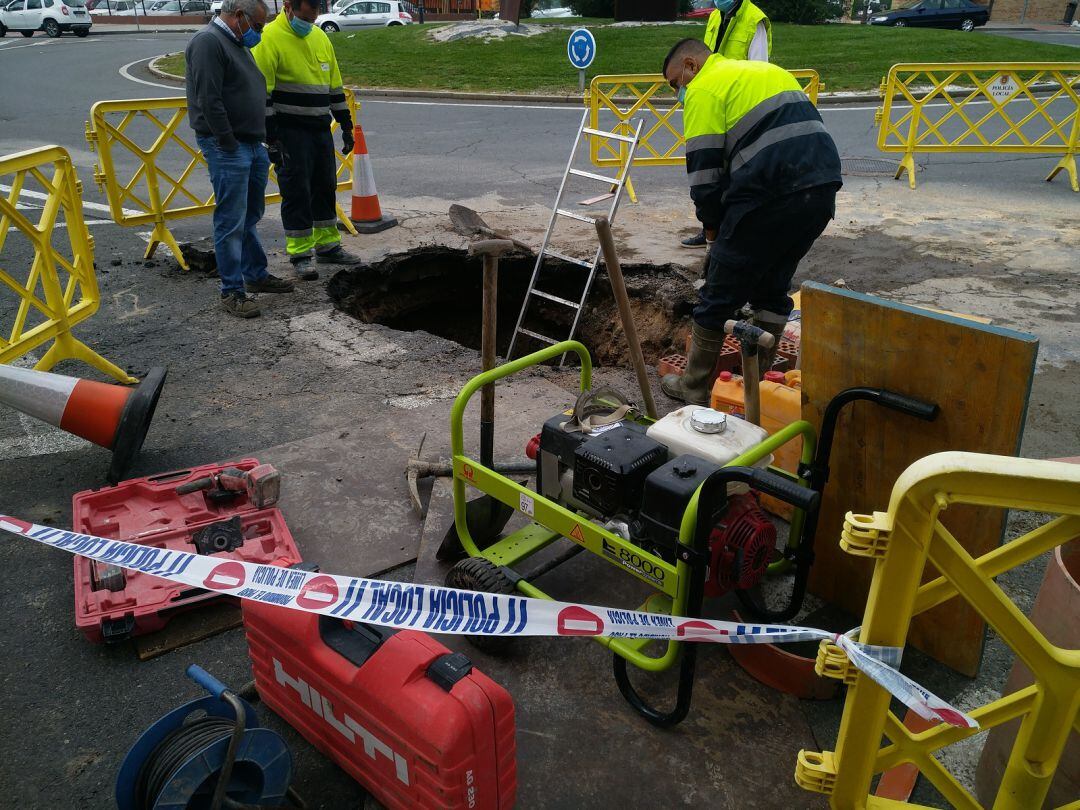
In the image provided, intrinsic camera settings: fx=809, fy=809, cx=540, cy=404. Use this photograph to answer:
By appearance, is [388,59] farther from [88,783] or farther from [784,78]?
[88,783]

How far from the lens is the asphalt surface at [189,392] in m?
2.64

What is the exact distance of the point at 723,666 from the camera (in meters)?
2.95

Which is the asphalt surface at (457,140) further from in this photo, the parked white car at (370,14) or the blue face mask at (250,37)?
the parked white car at (370,14)

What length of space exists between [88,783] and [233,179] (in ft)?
15.2

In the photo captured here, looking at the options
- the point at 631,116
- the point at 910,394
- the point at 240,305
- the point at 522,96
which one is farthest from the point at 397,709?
the point at 522,96

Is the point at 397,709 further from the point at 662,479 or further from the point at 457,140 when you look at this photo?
the point at 457,140

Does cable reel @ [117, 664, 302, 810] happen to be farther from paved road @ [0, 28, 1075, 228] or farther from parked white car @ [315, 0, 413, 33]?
parked white car @ [315, 0, 413, 33]

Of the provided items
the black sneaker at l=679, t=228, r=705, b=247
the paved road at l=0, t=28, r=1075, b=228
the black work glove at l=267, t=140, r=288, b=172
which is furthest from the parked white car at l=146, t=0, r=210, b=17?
the black sneaker at l=679, t=228, r=705, b=247

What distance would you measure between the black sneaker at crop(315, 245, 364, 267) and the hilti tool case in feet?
16.6

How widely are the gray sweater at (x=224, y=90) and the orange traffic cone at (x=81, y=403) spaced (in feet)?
8.23

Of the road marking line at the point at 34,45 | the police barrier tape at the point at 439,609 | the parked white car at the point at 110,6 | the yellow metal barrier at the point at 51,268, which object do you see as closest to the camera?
the police barrier tape at the point at 439,609

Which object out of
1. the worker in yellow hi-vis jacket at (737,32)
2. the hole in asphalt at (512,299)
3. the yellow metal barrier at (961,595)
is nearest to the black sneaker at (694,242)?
the worker in yellow hi-vis jacket at (737,32)

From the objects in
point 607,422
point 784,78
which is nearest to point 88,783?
point 607,422

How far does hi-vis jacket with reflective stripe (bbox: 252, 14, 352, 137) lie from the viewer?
6.43 m
